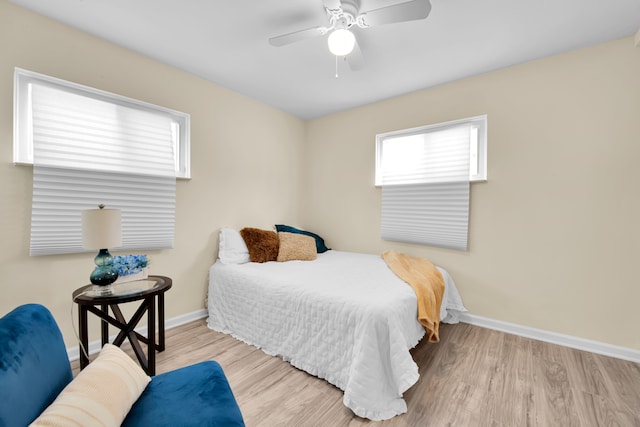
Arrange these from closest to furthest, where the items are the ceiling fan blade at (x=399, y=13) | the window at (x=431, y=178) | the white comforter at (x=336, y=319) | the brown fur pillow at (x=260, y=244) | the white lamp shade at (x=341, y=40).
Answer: the ceiling fan blade at (x=399, y=13) → the white comforter at (x=336, y=319) → the white lamp shade at (x=341, y=40) → the window at (x=431, y=178) → the brown fur pillow at (x=260, y=244)

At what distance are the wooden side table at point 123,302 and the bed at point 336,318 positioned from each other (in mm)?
679

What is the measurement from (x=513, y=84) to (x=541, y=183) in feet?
3.19

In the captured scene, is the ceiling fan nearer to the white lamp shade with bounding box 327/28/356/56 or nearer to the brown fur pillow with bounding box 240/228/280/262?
the white lamp shade with bounding box 327/28/356/56

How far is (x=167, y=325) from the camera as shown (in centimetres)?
260

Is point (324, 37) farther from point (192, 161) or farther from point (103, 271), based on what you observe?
point (103, 271)

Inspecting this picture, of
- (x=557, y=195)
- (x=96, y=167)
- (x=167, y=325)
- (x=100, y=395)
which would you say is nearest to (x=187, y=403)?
(x=100, y=395)

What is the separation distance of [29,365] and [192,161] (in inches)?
87.2

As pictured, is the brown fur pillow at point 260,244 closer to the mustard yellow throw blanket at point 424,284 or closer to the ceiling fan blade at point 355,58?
the mustard yellow throw blanket at point 424,284

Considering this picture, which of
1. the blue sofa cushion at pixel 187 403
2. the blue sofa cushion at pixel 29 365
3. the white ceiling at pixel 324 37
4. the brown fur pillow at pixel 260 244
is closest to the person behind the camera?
the blue sofa cushion at pixel 29 365

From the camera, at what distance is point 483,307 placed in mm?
2715

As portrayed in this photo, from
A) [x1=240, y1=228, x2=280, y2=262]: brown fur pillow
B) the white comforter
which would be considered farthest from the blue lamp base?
[x1=240, y1=228, x2=280, y2=262]: brown fur pillow

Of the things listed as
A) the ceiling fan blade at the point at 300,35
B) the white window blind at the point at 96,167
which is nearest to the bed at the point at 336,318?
the white window blind at the point at 96,167

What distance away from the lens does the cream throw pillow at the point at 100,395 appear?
0.76 m

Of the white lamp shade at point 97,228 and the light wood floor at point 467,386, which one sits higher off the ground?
the white lamp shade at point 97,228
